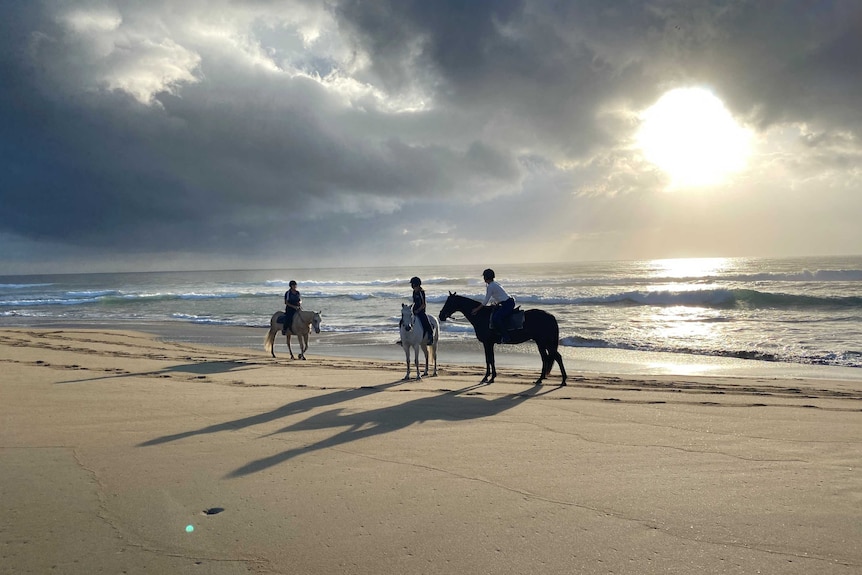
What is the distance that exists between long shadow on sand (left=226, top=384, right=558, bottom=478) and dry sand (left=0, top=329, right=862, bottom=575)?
4 centimetres

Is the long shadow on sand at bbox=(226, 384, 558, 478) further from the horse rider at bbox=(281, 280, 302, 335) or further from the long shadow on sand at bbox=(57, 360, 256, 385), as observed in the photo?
the horse rider at bbox=(281, 280, 302, 335)

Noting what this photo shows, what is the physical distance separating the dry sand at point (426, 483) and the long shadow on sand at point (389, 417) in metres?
0.04

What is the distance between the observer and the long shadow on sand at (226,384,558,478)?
541 cm

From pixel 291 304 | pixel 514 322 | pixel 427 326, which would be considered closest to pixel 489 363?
pixel 514 322

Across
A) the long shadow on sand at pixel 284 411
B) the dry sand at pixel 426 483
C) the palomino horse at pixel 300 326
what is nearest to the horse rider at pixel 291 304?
the palomino horse at pixel 300 326

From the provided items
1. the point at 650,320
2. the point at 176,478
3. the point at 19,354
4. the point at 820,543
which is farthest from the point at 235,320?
the point at 820,543

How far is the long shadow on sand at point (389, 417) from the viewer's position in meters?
5.41

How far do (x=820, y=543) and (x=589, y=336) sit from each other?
15.3 metres

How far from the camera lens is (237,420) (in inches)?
268

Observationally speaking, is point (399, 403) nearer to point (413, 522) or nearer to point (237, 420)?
point (237, 420)

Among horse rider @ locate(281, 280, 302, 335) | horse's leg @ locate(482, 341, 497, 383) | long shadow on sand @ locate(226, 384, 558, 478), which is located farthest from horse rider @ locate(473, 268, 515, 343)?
horse rider @ locate(281, 280, 302, 335)

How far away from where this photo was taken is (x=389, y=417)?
279 inches

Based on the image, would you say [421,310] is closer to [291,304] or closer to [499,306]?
[499,306]

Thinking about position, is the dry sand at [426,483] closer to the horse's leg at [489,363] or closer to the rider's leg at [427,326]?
the horse's leg at [489,363]
